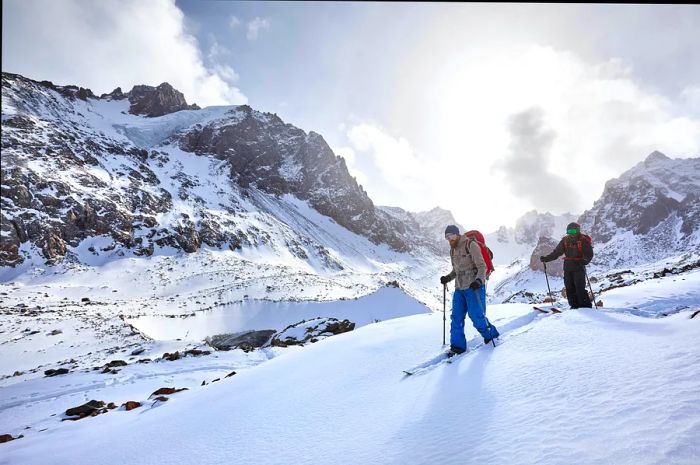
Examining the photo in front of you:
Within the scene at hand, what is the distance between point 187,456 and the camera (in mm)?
3096

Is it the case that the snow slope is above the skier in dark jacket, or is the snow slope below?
below

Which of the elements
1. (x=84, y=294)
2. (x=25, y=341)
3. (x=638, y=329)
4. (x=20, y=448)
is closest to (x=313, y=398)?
(x=638, y=329)

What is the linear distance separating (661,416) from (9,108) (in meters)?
80.4

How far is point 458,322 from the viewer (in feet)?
17.0

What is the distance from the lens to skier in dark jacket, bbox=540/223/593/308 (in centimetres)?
723

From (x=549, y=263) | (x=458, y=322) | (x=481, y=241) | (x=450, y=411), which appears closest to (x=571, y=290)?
(x=481, y=241)

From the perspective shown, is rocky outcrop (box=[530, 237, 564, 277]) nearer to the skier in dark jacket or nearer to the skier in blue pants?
the skier in dark jacket

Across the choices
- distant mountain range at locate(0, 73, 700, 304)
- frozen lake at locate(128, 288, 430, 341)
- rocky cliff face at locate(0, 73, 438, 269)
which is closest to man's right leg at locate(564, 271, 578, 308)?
frozen lake at locate(128, 288, 430, 341)

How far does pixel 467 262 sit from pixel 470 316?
0.83 metres

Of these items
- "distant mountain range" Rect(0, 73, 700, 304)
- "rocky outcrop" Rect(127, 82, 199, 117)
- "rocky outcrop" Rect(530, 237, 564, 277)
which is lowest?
"rocky outcrop" Rect(530, 237, 564, 277)

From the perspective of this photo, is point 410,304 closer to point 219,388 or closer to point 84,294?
point 219,388

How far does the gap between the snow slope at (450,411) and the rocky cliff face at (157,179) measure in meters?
46.3

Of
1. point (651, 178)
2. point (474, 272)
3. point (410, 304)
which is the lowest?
point (410, 304)

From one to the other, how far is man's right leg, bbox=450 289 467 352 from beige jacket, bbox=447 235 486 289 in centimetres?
19
